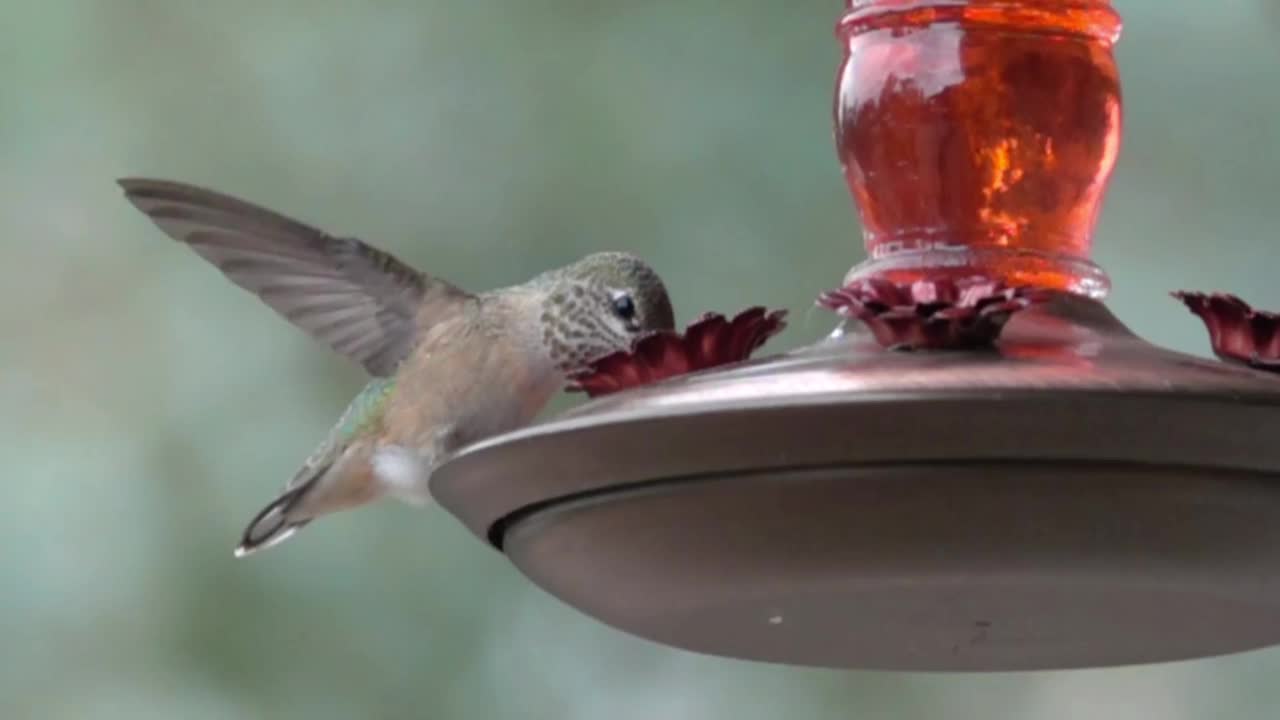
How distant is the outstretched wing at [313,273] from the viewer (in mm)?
→ 2795

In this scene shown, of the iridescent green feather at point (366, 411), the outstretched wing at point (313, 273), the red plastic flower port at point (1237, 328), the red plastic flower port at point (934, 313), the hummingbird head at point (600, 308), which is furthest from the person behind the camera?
the iridescent green feather at point (366, 411)

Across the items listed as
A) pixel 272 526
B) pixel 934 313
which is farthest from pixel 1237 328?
pixel 272 526

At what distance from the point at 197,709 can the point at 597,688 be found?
718 millimetres

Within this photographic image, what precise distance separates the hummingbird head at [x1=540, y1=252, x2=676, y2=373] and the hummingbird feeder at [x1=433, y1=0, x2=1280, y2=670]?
0.62m

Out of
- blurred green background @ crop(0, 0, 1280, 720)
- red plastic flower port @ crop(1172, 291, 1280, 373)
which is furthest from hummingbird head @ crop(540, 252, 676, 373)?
blurred green background @ crop(0, 0, 1280, 720)

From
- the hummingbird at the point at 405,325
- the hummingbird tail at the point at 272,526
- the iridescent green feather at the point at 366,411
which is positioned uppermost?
the hummingbird at the point at 405,325

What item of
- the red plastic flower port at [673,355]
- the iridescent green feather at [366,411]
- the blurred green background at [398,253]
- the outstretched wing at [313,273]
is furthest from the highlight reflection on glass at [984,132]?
the blurred green background at [398,253]

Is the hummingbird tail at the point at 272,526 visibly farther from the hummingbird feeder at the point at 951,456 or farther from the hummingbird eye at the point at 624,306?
the hummingbird feeder at the point at 951,456

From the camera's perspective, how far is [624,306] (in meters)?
2.72

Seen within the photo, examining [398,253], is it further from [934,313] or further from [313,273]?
[934,313]

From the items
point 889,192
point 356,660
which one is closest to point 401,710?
point 356,660

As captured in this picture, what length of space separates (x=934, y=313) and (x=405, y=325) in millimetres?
1683

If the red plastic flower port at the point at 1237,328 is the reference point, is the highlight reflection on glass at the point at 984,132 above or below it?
above

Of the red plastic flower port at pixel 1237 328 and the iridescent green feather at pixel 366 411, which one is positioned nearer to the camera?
the red plastic flower port at pixel 1237 328
